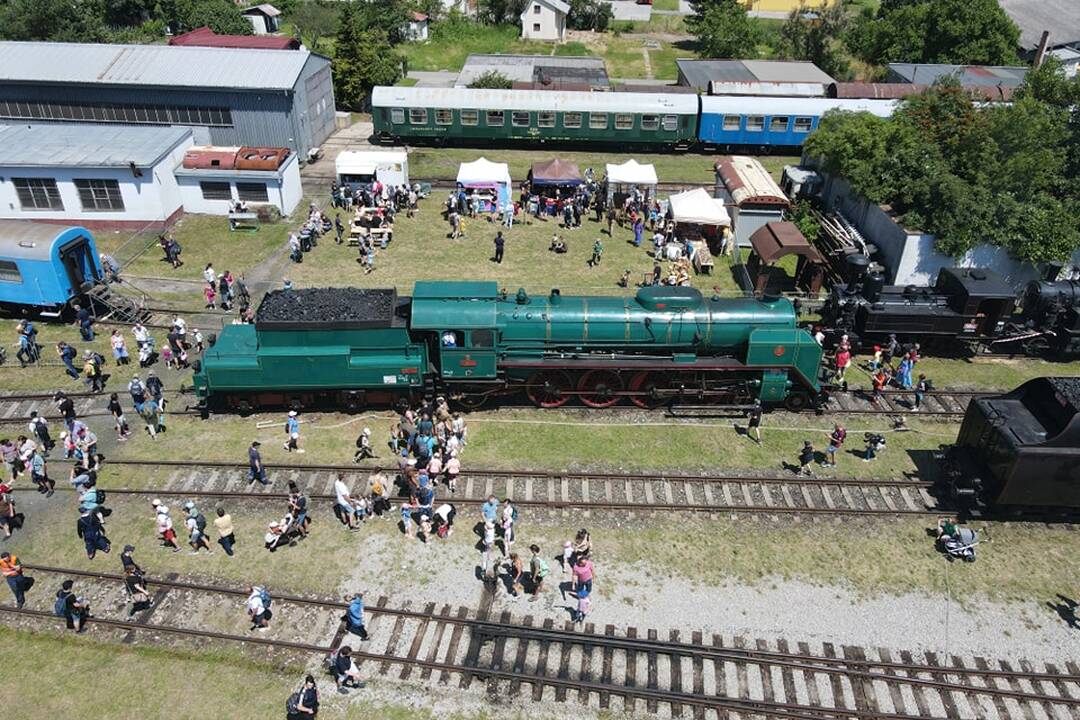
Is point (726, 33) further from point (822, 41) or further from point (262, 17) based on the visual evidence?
point (262, 17)

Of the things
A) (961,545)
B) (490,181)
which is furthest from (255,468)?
(490,181)

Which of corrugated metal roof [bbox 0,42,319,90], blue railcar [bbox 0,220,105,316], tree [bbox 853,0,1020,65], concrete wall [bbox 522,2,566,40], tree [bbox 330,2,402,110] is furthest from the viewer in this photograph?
concrete wall [bbox 522,2,566,40]

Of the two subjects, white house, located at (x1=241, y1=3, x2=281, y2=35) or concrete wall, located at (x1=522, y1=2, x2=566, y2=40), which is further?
concrete wall, located at (x1=522, y1=2, x2=566, y2=40)

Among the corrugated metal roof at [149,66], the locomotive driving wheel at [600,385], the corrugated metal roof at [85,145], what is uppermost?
the corrugated metal roof at [149,66]

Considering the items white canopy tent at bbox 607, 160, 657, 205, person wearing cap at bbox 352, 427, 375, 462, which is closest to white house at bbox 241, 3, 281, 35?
white canopy tent at bbox 607, 160, 657, 205

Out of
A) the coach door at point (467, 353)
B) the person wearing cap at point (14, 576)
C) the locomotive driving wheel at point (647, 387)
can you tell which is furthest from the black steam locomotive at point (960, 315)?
the person wearing cap at point (14, 576)

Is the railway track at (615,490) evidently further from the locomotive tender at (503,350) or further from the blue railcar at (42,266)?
the blue railcar at (42,266)

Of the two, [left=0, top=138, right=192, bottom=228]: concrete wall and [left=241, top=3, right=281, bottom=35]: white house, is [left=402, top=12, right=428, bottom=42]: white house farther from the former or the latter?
[left=0, top=138, right=192, bottom=228]: concrete wall
